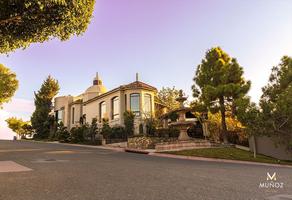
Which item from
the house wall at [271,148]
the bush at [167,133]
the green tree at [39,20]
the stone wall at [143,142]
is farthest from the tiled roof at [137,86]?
the green tree at [39,20]

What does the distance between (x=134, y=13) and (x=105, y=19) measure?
1870 millimetres

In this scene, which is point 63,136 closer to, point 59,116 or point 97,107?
point 97,107

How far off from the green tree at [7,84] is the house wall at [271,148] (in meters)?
37.2

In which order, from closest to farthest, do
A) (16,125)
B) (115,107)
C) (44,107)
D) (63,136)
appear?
(115,107)
(63,136)
(44,107)
(16,125)

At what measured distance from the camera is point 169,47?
19.7 metres

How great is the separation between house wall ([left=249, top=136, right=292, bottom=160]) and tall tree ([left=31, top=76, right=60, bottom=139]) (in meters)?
39.3

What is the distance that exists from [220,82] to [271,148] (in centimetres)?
795

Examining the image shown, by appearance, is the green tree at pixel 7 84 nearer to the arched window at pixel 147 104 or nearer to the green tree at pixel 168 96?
the arched window at pixel 147 104

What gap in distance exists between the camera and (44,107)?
49531 millimetres

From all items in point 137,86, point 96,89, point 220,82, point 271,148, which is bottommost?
point 271,148

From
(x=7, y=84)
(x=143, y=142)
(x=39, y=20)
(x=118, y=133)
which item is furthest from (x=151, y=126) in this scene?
(x=7, y=84)

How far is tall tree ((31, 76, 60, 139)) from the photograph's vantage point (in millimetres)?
48375

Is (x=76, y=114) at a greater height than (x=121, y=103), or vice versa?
(x=121, y=103)

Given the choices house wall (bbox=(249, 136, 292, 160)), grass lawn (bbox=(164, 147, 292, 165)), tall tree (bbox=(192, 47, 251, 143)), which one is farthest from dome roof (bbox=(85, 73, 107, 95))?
house wall (bbox=(249, 136, 292, 160))
